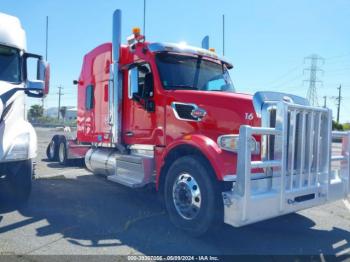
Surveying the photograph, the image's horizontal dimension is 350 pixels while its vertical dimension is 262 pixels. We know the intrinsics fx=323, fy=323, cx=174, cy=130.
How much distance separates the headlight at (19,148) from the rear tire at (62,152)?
495cm

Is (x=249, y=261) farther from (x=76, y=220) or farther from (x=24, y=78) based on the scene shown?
(x=24, y=78)

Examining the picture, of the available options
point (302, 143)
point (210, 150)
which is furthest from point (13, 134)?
point (302, 143)

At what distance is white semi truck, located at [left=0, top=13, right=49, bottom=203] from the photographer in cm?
493

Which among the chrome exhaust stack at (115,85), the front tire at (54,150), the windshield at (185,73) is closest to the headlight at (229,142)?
the windshield at (185,73)

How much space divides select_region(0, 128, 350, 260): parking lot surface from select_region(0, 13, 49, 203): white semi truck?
484 millimetres

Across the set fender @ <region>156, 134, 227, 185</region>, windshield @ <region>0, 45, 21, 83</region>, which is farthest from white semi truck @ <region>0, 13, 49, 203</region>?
fender @ <region>156, 134, 227, 185</region>

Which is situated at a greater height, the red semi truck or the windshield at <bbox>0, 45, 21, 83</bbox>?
the windshield at <bbox>0, 45, 21, 83</bbox>

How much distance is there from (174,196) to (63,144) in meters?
6.89

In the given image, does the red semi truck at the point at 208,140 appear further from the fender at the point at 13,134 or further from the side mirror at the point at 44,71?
the fender at the point at 13,134

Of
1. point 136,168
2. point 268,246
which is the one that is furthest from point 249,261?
point 136,168

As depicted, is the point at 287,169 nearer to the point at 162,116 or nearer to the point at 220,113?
the point at 220,113

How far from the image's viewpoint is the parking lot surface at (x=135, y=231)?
12.5 feet

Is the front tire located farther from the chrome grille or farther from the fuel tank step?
the chrome grille

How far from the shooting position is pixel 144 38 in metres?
5.63
